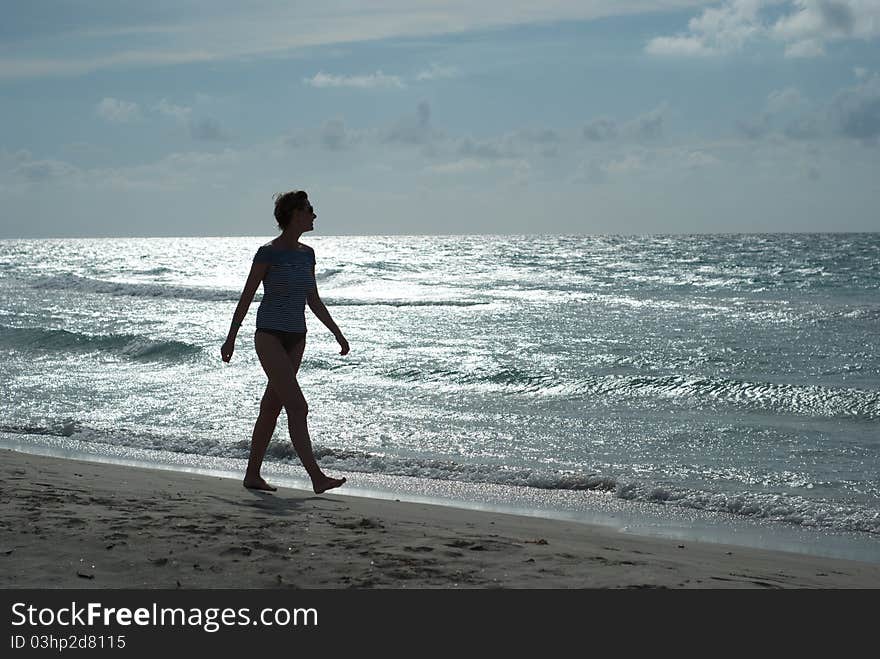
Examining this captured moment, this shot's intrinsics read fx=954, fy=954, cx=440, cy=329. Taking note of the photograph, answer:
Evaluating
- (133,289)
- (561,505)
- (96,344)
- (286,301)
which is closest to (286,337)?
(286,301)

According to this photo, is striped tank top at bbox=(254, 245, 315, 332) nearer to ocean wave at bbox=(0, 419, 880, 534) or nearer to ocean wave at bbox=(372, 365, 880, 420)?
ocean wave at bbox=(0, 419, 880, 534)

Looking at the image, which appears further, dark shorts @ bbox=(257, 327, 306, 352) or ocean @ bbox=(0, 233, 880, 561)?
ocean @ bbox=(0, 233, 880, 561)

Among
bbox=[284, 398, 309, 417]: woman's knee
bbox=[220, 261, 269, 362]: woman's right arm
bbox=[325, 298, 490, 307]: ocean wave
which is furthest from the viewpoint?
bbox=[325, 298, 490, 307]: ocean wave

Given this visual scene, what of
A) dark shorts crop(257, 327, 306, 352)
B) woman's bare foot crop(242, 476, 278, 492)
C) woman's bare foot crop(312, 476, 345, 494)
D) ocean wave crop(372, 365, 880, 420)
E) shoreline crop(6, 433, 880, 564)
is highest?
dark shorts crop(257, 327, 306, 352)

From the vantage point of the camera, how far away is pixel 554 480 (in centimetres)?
793

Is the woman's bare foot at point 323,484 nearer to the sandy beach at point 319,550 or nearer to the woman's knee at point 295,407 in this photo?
the sandy beach at point 319,550

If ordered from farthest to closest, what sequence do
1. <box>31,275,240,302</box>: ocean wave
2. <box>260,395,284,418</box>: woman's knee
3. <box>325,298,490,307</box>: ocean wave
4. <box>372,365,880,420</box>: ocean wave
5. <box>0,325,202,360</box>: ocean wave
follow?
<box>31,275,240,302</box>: ocean wave
<box>325,298,490,307</box>: ocean wave
<box>0,325,202,360</box>: ocean wave
<box>372,365,880,420</box>: ocean wave
<box>260,395,284,418</box>: woman's knee

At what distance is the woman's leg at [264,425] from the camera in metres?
6.44

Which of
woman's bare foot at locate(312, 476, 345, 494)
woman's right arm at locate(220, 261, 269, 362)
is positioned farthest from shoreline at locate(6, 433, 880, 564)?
woman's right arm at locate(220, 261, 269, 362)

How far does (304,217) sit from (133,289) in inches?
1478

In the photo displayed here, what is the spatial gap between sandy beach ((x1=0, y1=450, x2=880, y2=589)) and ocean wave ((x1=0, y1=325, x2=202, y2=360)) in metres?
11.3

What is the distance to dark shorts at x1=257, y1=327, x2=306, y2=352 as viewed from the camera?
632cm

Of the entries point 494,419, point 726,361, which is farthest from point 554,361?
point 494,419

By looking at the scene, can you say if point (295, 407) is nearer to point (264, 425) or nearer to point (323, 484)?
point (264, 425)
